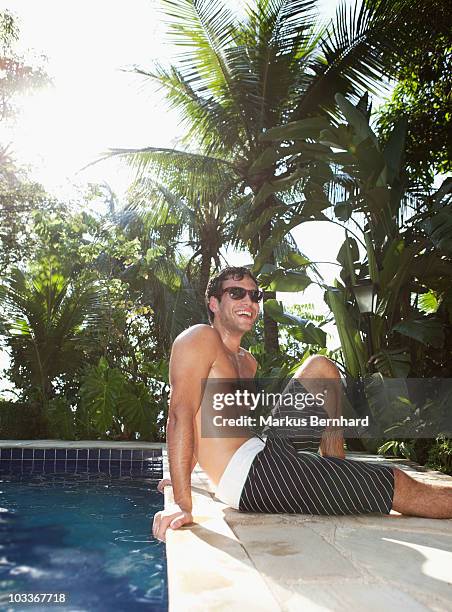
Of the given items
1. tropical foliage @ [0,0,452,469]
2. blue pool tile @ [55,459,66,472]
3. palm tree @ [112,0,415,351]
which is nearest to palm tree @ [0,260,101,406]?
tropical foliage @ [0,0,452,469]

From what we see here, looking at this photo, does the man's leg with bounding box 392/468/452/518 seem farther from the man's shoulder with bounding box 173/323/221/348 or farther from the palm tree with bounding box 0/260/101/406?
the palm tree with bounding box 0/260/101/406

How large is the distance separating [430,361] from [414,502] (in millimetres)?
4640

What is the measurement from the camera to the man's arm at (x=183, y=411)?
240 centimetres

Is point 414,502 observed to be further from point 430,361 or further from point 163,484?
point 430,361

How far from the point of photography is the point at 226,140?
35.2 ft

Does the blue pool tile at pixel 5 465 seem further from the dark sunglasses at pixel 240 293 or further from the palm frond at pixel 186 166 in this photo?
the dark sunglasses at pixel 240 293

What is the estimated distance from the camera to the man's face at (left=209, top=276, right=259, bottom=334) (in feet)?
9.20

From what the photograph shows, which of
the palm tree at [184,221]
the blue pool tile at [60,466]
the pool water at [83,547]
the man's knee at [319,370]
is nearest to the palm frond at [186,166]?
the palm tree at [184,221]

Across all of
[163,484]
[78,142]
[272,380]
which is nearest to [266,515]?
[163,484]

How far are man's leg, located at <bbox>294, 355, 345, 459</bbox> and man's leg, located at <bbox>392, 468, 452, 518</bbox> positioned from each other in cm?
44

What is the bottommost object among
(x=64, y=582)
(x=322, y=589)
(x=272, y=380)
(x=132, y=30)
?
(x=64, y=582)

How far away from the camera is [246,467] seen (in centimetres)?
255

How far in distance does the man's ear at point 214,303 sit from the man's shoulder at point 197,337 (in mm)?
299

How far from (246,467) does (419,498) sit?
83 centimetres
